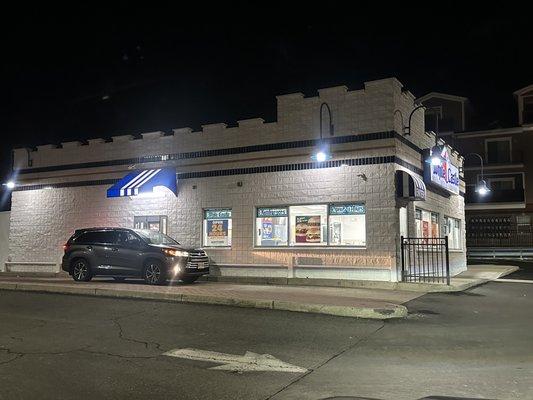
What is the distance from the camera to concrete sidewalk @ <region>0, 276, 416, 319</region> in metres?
10.4

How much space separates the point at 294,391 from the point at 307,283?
32.8ft

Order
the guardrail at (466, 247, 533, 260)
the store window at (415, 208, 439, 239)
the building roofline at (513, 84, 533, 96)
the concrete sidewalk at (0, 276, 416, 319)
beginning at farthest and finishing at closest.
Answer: the building roofline at (513, 84, 533, 96), the guardrail at (466, 247, 533, 260), the store window at (415, 208, 439, 239), the concrete sidewalk at (0, 276, 416, 319)

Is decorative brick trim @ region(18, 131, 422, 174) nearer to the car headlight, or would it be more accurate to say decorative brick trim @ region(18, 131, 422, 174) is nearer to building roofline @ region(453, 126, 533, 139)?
the car headlight

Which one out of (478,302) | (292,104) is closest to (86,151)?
(292,104)

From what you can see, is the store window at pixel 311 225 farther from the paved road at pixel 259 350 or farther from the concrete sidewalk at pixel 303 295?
the paved road at pixel 259 350

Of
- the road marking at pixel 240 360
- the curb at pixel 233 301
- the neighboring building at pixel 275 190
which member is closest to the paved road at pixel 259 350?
the road marking at pixel 240 360

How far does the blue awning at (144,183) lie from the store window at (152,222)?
1.07 m

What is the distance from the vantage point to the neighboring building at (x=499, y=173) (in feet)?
131

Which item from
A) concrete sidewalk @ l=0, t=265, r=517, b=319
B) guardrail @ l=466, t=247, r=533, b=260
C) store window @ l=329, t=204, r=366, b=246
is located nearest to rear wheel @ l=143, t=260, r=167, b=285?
concrete sidewalk @ l=0, t=265, r=517, b=319

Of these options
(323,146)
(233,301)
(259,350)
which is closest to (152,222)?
(323,146)

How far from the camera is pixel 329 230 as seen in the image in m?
16.3

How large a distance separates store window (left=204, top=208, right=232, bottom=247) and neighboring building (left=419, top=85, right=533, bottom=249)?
26357 millimetres

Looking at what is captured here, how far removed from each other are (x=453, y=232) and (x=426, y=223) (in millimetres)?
4283

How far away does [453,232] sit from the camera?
874 inches
